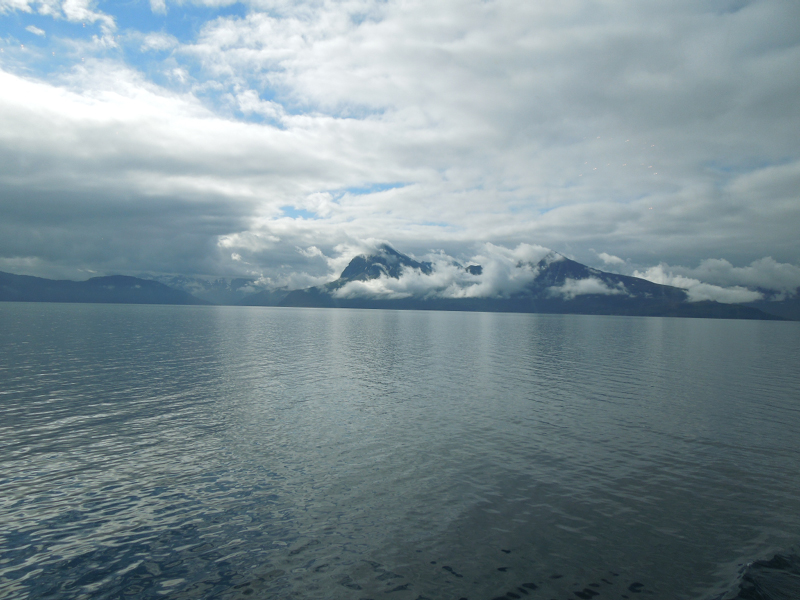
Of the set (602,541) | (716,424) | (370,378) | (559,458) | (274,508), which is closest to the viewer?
(602,541)

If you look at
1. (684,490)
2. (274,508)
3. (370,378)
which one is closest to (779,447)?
(684,490)

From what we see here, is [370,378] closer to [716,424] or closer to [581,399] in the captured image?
[581,399]

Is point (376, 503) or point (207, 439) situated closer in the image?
point (376, 503)

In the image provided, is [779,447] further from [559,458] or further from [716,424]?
[559,458]

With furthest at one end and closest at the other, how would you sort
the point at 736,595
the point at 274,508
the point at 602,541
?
the point at 274,508 < the point at 602,541 < the point at 736,595

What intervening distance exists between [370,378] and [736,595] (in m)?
55.3

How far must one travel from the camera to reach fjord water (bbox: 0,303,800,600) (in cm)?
1905

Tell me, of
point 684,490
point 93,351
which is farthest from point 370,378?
point 93,351

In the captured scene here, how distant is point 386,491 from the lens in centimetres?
2742

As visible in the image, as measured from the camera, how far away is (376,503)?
25750mm

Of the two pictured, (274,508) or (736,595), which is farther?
(274,508)

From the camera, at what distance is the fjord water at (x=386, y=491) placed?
1905 centimetres

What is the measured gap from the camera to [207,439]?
120ft

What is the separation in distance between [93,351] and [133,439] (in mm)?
72024
